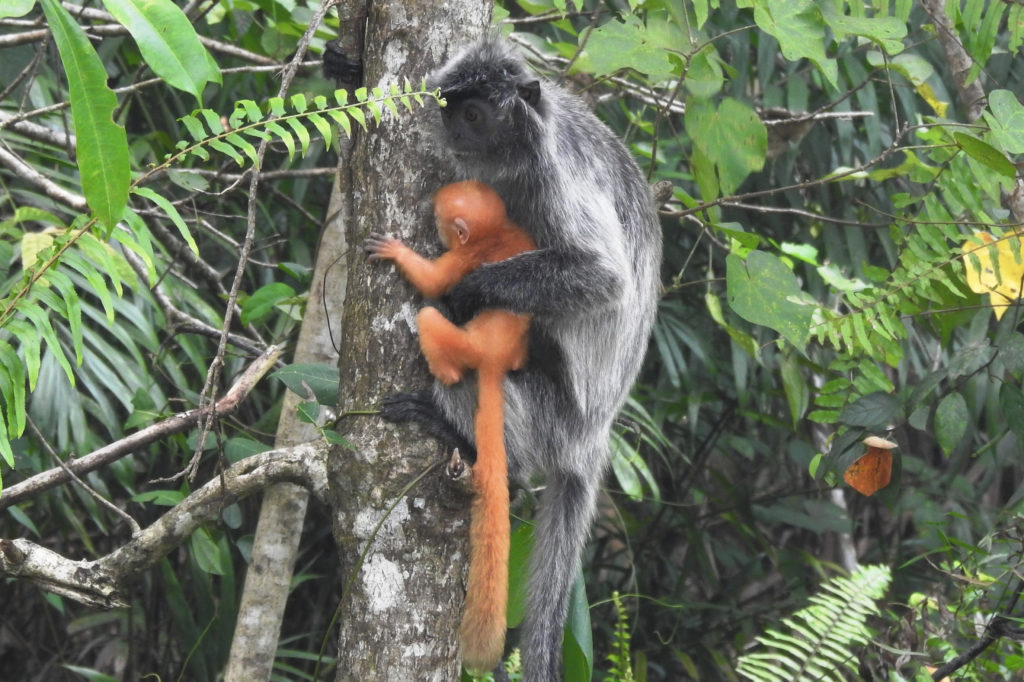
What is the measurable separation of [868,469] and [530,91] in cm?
153

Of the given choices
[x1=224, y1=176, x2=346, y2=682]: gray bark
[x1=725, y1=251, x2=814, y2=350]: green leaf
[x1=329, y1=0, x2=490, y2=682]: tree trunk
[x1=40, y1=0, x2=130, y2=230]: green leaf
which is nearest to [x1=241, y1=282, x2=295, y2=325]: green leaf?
[x1=224, y1=176, x2=346, y2=682]: gray bark

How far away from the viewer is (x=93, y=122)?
1.37 metres

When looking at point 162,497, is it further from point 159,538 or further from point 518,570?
point 518,570

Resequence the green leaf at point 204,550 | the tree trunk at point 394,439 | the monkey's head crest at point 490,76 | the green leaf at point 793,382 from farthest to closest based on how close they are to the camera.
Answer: the green leaf at point 793,382 < the green leaf at point 204,550 < the monkey's head crest at point 490,76 < the tree trunk at point 394,439

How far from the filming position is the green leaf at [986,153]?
251 centimetres

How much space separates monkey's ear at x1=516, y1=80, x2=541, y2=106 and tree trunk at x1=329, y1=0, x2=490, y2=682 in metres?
0.30

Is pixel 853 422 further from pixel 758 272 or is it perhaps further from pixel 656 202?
pixel 656 202

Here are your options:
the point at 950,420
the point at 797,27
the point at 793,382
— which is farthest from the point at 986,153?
the point at 793,382

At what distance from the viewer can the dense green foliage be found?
251 centimetres

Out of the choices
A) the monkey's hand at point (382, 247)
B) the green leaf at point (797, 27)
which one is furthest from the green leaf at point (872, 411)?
the monkey's hand at point (382, 247)

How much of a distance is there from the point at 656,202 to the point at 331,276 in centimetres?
107

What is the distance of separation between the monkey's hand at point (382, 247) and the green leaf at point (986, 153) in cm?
146

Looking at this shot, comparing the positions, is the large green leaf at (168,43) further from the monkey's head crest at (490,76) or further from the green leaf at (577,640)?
the green leaf at (577,640)

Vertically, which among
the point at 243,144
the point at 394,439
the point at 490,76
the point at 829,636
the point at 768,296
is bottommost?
the point at 829,636
